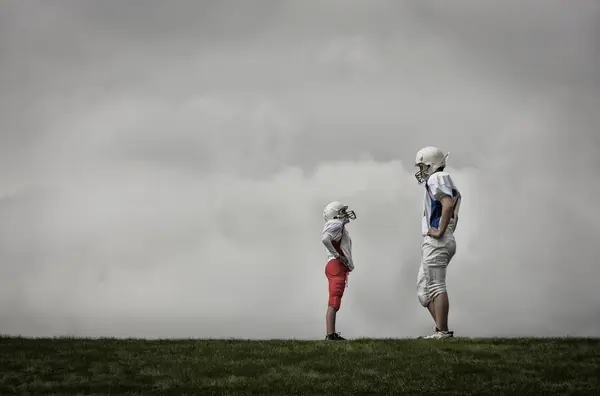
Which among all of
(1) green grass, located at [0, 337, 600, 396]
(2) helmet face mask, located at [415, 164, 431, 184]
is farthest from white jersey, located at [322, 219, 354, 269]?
(1) green grass, located at [0, 337, 600, 396]

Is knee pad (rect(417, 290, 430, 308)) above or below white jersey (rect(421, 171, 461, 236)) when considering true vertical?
below

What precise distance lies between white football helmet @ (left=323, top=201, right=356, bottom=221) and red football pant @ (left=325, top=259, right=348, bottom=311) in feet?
4.00

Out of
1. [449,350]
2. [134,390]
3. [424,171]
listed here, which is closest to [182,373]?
[134,390]

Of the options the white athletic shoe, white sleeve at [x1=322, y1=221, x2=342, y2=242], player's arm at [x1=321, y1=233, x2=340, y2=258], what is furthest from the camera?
white sleeve at [x1=322, y1=221, x2=342, y2=242]

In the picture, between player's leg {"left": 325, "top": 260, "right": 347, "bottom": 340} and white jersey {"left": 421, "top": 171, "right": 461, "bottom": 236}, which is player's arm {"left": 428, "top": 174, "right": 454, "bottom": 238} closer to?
white jersey {"left": 421, "top": 171, "right": 461, "bottom": 236}

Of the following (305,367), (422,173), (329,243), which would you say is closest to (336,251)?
(329,243)

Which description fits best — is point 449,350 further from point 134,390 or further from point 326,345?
point 134,390

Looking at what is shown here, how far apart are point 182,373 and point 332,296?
6448 millimetres

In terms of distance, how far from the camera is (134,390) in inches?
683

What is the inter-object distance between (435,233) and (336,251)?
348cm

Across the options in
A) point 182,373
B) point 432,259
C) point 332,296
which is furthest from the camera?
point 332,296

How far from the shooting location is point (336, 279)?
24109 mm

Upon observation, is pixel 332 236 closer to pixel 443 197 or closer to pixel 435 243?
pixel 435 243

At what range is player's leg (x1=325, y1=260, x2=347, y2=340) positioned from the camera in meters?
23.4
